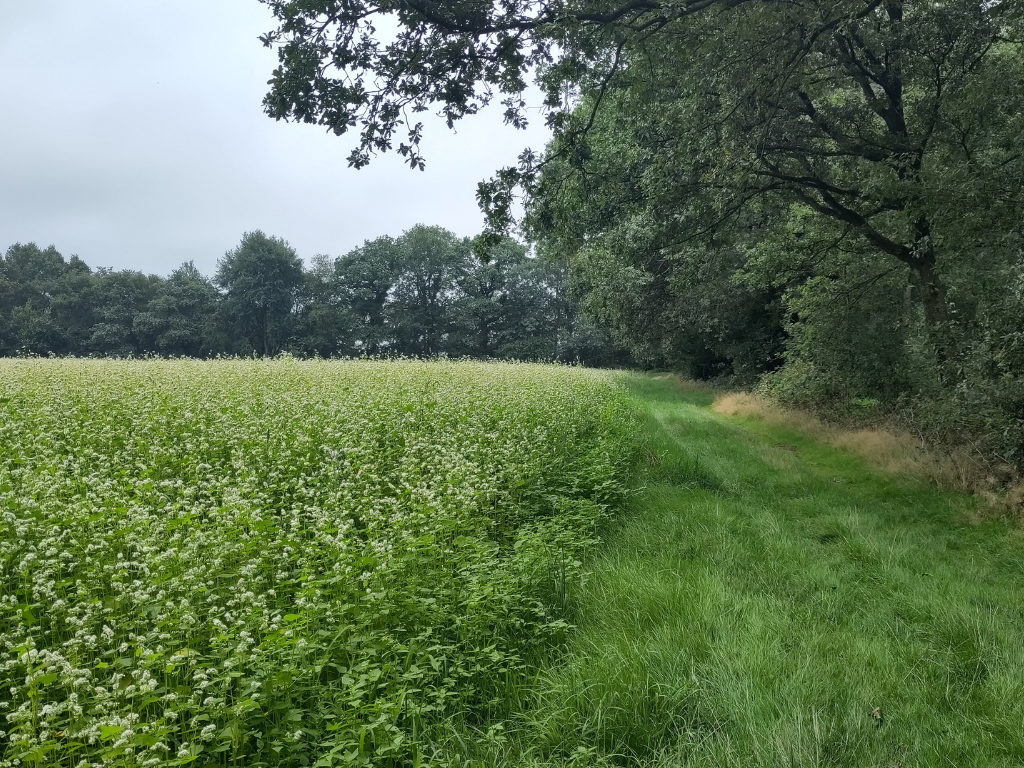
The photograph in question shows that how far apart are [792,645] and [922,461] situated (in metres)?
8.10

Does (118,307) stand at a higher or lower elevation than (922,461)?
higher

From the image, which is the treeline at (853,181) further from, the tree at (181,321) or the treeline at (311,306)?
the tree at (181,321)

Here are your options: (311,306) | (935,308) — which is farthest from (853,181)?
(311,306)

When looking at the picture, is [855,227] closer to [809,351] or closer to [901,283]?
[901,283]

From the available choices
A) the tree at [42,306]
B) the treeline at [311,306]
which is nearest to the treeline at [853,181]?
the treeline at [311,306]

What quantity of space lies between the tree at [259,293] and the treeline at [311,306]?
0.14 meters

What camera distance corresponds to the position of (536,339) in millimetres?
73875

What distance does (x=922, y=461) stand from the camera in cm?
1033

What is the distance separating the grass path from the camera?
329 cm

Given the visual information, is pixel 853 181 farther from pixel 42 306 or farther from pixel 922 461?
pixel 42 306

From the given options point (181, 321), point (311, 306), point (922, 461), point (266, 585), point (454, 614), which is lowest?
point (454, 614)

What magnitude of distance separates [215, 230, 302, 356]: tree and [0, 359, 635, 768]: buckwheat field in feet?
212

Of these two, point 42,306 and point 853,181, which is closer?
point 853,181

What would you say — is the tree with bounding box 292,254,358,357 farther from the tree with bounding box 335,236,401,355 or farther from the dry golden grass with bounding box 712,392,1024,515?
the dry golden grass with bounding box 712,392,1024,515
